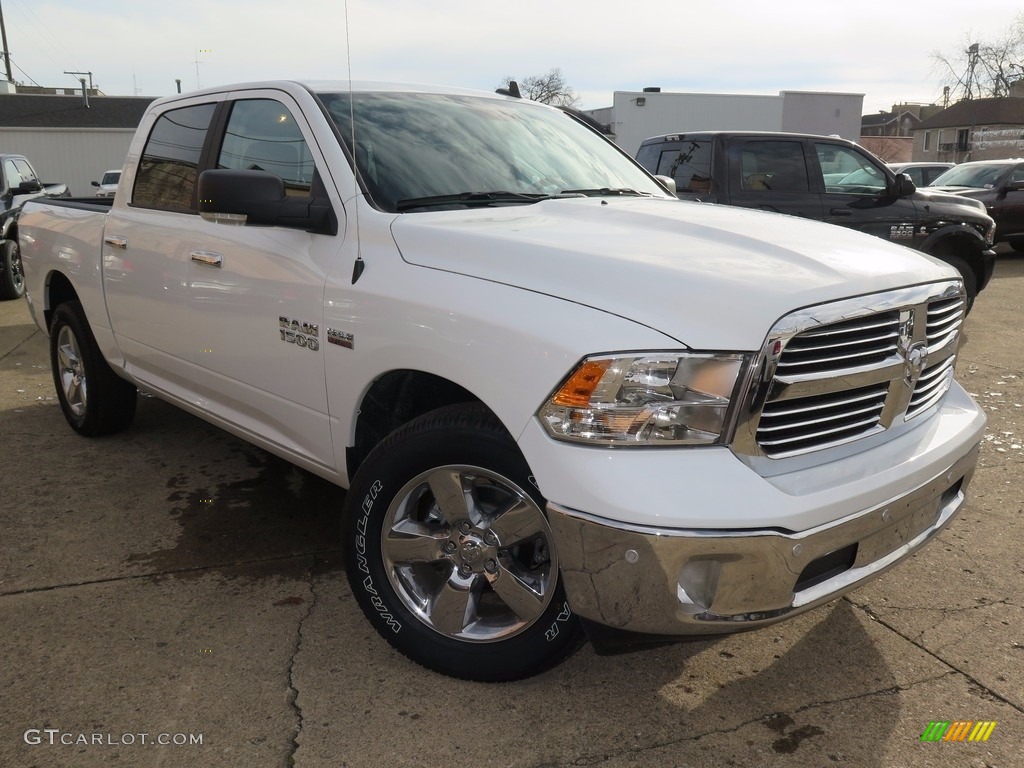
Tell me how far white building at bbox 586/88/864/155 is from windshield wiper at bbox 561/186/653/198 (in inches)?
1168

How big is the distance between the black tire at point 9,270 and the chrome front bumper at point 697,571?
414 inches

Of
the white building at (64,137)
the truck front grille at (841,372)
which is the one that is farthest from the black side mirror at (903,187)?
the white building at (64,137)

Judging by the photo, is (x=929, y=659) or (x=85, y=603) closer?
(x=929, y=659)

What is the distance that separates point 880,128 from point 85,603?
302 ft

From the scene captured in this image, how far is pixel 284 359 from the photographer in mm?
3240

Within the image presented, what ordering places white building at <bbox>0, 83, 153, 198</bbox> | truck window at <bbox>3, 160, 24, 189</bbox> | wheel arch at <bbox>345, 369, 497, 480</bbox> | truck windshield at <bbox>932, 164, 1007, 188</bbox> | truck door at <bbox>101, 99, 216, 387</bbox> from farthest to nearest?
white building at <bbox>0, 83, 153, 198</bbox>, truck windshield at <bbox>932, 164, 1007, 188</bbox>, truck window at <bbox>3, 160, 24, 189</bbox>, truck door at <bbox>101, 99, 216, 387</bbox>, wheel arch at <bbox>345, 369, 497, 480</bbox>

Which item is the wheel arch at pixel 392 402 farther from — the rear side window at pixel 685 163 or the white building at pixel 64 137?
the white building at pixel 64 137

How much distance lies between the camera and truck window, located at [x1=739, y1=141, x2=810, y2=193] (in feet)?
27.8

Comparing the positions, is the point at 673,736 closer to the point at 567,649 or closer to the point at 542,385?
the point at 567,649

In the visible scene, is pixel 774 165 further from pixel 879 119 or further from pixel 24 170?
pixel 879 119

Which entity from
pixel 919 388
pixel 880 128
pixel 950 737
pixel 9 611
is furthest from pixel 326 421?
pixel 880 128

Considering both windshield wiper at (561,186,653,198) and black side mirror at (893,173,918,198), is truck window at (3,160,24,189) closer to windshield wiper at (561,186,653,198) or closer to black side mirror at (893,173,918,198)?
windshield wiper at (561,186,653,198)

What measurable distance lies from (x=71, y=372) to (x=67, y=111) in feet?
133

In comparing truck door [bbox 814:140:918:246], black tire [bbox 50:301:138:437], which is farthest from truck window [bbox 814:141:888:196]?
black tire [bbox 50:301:138:437]
